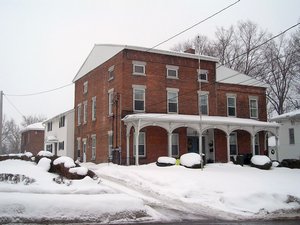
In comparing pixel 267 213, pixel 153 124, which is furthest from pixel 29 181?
pixel 153 124

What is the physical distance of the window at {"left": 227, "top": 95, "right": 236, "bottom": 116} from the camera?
3528 centimetres

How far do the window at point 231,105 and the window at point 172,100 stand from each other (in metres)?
5.66

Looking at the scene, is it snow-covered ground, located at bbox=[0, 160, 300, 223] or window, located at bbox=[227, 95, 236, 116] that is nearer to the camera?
snow-covered ground, located at bbox=[0, 160, 300, 223]

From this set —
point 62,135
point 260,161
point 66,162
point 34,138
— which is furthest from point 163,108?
point 34,138

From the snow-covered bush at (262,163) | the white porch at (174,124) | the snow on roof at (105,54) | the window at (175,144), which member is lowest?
the snow-covered bush at (262,163)

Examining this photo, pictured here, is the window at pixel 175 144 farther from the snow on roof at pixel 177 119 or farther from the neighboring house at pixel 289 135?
the neighboring house at pixel 289 135

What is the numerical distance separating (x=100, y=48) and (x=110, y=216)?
25204 millimetres

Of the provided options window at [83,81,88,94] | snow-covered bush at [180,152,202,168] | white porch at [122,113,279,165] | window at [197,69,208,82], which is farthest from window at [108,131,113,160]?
window at [197,69,208,82]

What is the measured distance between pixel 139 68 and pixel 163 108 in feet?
11.9

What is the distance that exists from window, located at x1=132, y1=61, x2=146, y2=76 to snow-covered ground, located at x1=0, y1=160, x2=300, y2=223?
10021 millimetres

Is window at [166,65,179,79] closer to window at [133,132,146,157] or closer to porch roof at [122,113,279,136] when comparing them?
porch roof at [122,113,279,136]

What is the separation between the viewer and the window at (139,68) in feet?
101

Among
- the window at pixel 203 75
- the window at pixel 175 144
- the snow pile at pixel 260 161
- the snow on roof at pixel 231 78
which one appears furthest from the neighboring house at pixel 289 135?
the window at pixel 175 144

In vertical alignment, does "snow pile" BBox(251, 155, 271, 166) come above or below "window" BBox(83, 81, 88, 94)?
below
